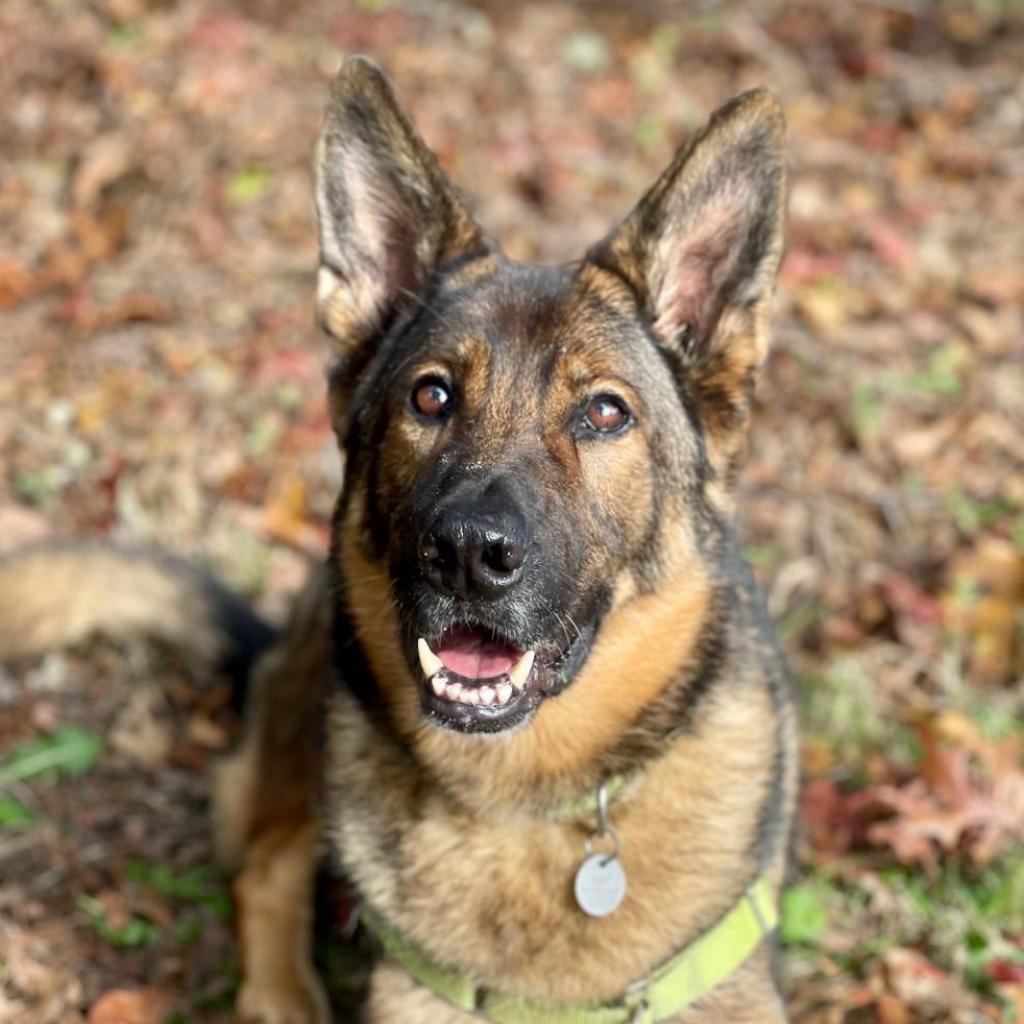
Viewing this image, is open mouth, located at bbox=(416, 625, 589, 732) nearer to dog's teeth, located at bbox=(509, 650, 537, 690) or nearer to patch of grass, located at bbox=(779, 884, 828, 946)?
dog's teeth, located at bbox=(509, 650, 537, 690)

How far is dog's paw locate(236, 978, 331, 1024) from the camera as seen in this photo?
14.6 feet

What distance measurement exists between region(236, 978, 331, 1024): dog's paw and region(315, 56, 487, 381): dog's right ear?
81.5 inches

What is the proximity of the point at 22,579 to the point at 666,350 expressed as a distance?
2.76 meters

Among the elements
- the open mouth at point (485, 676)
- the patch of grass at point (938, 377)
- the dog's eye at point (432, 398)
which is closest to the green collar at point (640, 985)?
the open mouth at point (485, 676)

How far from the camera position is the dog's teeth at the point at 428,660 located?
11.0 ft

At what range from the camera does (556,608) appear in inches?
130

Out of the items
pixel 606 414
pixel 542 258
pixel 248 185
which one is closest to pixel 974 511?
pixel 542 258

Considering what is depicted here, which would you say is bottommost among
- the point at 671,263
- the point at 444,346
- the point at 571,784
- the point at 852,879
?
the point at 852,879

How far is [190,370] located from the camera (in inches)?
271

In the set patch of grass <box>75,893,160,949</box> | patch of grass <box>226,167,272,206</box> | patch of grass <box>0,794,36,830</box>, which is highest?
patch of grass <box>226,167,272,206</box>

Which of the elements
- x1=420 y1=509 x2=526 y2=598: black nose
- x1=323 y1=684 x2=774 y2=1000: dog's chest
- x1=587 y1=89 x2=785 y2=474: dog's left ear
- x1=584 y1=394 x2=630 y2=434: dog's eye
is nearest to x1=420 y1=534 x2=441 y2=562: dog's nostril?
x1=420 y1=509 x2=526 y2=598: black nose

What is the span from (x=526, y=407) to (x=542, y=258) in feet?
13.7

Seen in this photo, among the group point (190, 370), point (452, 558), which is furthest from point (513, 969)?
point (190, 370)

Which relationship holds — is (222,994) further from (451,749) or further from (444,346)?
Answer: (444,346)
